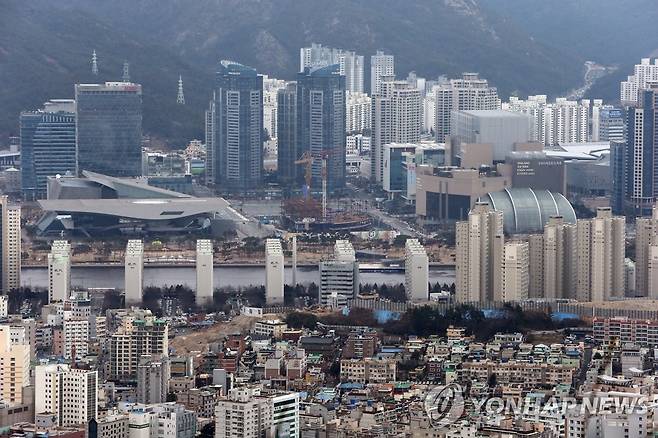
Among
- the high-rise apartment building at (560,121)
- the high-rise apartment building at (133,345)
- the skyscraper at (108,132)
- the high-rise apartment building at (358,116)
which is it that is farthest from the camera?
the high-rise apartment building at (358,116)

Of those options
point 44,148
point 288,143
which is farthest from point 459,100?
point 44,148

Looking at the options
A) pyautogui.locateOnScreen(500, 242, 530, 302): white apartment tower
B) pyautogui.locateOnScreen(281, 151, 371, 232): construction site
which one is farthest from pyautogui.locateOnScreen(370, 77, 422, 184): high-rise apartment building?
pyautogui.locateOnScreen(500, 242, 530, 302): white apartment tower

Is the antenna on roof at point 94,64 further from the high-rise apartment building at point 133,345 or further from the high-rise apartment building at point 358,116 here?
the high-rise apartment building at point 133,345

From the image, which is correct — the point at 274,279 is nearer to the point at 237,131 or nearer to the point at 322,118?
the point at 237,131

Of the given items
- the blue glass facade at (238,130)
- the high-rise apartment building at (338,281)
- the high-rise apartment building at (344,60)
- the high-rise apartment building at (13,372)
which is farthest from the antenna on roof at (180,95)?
the high-rise apartment building at (13,372)

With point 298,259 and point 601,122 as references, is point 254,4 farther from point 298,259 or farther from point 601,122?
point 298,259

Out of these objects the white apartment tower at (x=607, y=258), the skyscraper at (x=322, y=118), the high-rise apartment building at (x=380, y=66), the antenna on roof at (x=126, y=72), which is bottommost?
the white apartment tower at (x=607, y=258)

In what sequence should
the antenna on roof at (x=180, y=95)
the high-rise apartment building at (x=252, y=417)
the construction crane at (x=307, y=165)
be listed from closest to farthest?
the high-rise apartment building at (x=252, y=417) < the construction crane at (x=307, y=165) < the antenna on roof at (x=180, y=95)

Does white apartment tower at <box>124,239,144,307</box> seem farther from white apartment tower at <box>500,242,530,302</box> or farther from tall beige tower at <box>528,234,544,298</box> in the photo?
tall beige tower at <box>528,234,544,298</box>
